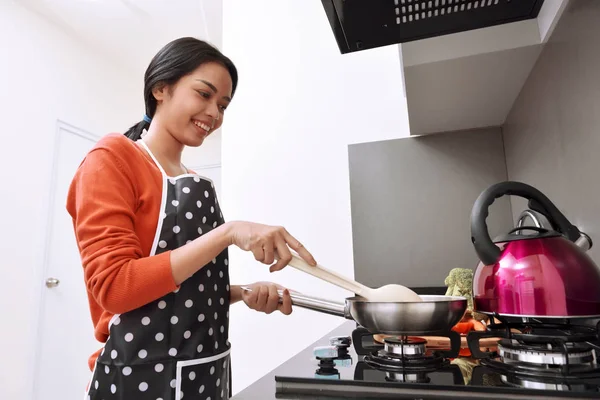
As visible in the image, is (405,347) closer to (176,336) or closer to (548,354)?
(548,354)

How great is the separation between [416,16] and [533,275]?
50 centimetres

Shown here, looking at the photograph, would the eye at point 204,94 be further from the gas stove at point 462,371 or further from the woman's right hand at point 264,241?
the gas stove at point 462,371

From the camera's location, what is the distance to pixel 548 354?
1.50 feet

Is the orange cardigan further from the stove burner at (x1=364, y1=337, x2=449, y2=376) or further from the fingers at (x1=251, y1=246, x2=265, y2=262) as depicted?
the stove burner at (x1=364, y1=337, x2=449, y2=376)

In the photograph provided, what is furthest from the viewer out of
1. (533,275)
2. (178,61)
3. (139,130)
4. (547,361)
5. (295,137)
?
(295,137)

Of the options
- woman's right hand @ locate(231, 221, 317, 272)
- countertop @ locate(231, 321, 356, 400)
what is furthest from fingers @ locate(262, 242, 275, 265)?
countertop @ locate(231, 321, 356, 400)

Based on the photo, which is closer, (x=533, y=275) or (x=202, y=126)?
(x=533, y=275)

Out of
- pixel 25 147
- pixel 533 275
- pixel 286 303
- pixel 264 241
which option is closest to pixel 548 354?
pixel 533 275

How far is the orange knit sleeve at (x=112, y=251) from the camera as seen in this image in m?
0.67

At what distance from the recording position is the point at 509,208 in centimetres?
128

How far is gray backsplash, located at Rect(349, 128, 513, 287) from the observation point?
4.30ft

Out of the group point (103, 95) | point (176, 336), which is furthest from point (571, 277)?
point (103, 95)

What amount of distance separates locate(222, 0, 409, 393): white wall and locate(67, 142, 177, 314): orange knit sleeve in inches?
33.2

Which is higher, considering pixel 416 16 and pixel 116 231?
pixel 416 16
